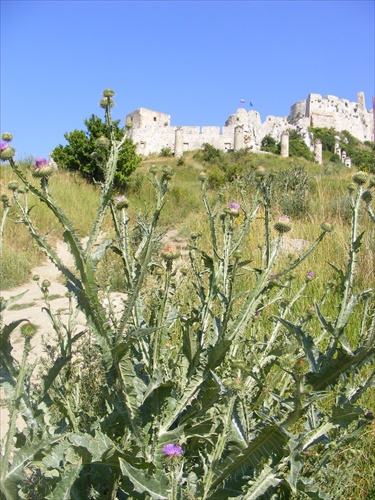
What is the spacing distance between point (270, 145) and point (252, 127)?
259 centimetres

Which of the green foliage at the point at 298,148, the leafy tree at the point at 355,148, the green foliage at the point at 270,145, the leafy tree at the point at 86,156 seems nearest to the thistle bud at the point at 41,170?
the leafy tree at the point at 86,156

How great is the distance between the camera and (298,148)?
4009cm

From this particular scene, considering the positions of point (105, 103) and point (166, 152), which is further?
point (166, 152)

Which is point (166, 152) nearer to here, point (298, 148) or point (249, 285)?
point (298, 148)

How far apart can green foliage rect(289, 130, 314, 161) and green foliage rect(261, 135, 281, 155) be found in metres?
1.10

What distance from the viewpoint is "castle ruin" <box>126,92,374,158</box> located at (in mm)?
37113

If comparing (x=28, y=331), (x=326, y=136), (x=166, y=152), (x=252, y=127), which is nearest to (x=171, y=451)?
(x=28, y=331)

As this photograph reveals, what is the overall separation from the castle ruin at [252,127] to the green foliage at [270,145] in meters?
0.51

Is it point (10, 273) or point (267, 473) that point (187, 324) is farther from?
point (10, 273)

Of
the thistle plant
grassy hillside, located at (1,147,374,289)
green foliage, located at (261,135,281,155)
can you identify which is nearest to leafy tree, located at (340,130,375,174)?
green foliage, located at (261,135,281,155)

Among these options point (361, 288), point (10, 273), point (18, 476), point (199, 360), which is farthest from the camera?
point (10, 273)

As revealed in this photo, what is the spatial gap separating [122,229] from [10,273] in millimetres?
5517

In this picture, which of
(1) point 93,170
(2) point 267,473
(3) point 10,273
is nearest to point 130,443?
(2) point 267,473

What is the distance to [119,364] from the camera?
3.65 feet
